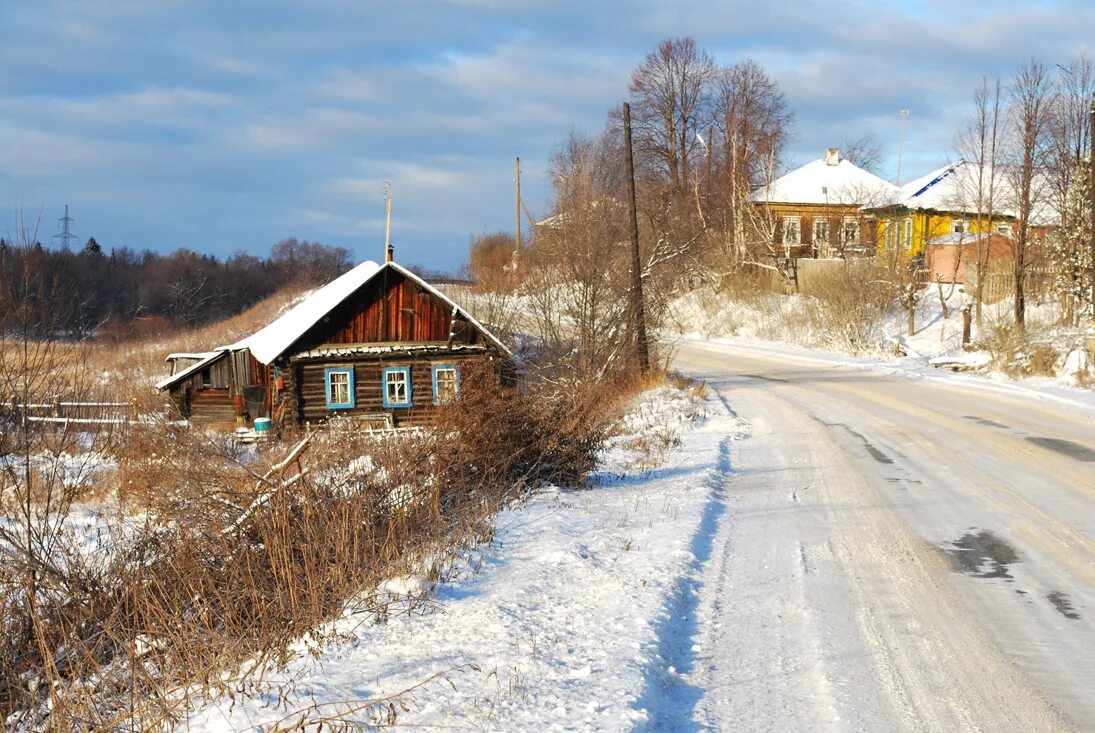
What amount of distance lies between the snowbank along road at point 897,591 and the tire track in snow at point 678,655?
0.8 inches

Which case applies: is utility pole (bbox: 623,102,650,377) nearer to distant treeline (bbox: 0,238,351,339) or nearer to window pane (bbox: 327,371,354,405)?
window pane (bbox: 327,371,354,405)

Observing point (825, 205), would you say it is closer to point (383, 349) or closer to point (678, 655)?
point (383, 349)

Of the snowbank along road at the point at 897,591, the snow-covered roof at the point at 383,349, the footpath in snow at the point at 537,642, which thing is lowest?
the snowbank along road at the point at 897,591

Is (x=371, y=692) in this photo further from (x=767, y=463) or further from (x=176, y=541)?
(x=767, y=463)

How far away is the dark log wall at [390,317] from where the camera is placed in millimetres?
29672

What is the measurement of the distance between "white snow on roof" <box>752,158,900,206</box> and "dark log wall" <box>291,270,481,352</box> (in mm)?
25789

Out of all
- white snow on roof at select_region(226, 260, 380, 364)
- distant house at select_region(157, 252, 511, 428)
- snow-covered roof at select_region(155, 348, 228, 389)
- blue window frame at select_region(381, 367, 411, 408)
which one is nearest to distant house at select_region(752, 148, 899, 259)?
distant house at select_region(157, 252, 511, 428)

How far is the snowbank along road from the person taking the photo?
480 cm

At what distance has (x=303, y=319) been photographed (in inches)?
1192

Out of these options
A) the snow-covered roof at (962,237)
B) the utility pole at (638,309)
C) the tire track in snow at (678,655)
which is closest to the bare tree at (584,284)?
the utility pole at (638,309)

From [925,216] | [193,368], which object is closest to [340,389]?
[193,368]

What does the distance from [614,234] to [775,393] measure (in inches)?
232

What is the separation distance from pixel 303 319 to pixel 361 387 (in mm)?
2983

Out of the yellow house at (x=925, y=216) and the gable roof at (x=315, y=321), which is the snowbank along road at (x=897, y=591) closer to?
the gable roof at (x=315, y=321)
